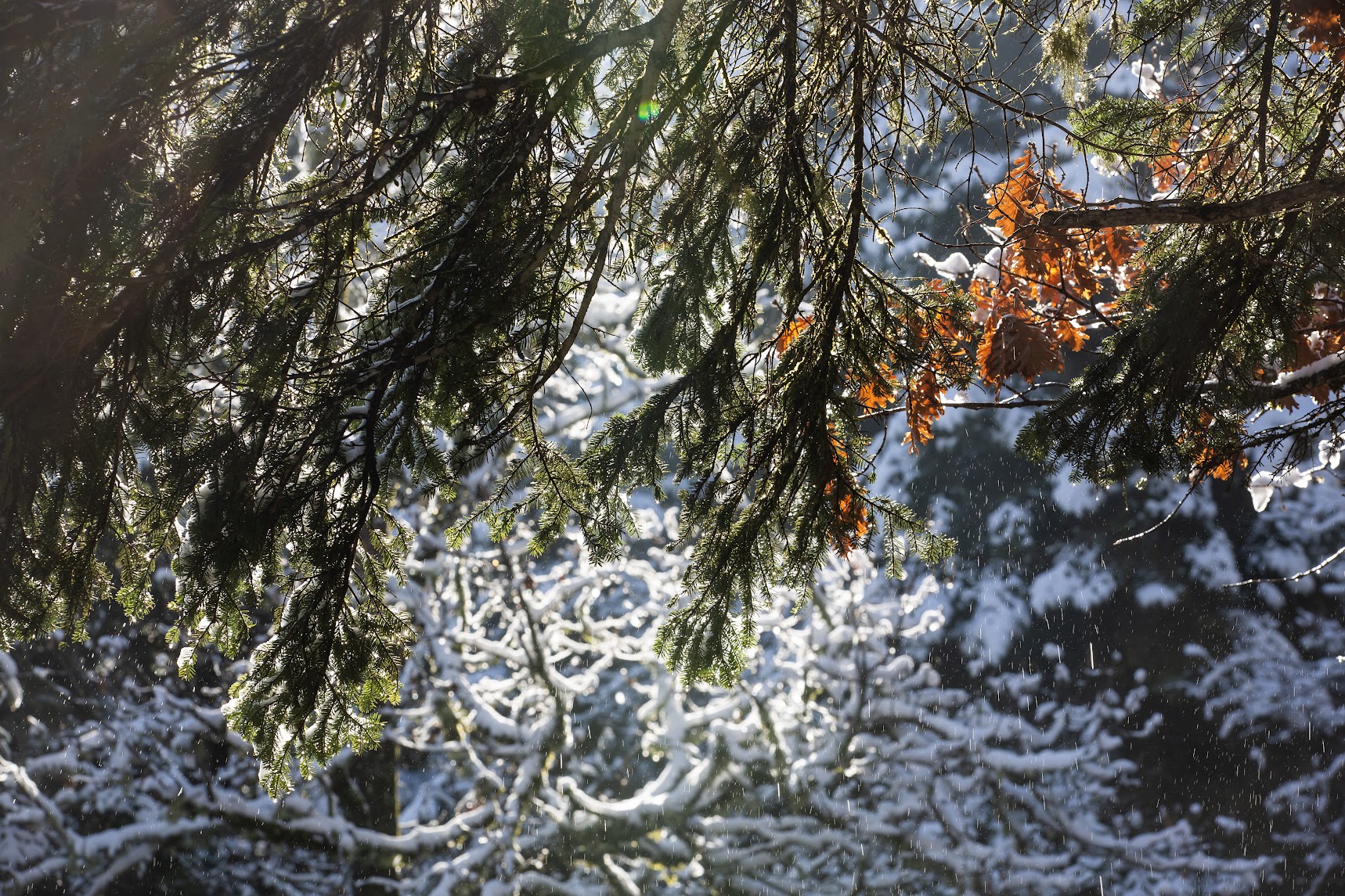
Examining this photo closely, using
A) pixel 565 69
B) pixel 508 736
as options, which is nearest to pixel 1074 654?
pixel 508 736

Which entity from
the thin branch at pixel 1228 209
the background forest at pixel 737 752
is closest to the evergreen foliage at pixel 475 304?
the thin branch at pixel 1228 209

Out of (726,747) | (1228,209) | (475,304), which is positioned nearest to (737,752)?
(726,747)

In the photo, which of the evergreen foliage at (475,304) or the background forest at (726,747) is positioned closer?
the evergreen foliage at (475,304)

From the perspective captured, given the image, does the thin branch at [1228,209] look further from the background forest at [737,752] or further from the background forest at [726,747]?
the background forest at [737,752]

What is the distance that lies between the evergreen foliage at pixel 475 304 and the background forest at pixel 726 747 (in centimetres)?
300

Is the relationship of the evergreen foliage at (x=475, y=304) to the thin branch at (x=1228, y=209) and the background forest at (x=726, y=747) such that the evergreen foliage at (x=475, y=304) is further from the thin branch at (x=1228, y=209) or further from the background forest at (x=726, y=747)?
the background forest at (x=726, y=747)

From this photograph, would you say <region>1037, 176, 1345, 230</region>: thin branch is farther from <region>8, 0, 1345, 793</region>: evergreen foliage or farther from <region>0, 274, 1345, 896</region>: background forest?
<region>0, 274, 1345, 896</region>: background forest

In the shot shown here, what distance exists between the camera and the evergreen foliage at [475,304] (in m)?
2.06

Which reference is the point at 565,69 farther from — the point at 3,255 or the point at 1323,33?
the point at 1323,33

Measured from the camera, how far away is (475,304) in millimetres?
2131

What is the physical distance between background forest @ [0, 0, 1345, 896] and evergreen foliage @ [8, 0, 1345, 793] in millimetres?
3004

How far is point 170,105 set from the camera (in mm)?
2250

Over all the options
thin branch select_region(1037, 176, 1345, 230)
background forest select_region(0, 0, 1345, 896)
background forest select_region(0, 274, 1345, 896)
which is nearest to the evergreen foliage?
thin branch select_region(1037, 176, 1345, 230)

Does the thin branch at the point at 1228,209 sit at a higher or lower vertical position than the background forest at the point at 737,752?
higher
